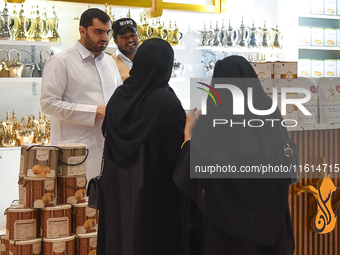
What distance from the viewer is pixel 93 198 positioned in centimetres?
189

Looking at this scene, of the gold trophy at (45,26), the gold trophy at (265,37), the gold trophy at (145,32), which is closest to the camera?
the gold trophy at (45,26)

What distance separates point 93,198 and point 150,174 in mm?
367

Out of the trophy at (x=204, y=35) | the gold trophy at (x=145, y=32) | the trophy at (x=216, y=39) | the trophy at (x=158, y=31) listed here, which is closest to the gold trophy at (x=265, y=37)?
the trophy at (x=216, y=39)

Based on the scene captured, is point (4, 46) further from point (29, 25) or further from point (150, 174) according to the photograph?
point (150, 174)

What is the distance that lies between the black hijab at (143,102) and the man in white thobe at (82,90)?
0.72 m

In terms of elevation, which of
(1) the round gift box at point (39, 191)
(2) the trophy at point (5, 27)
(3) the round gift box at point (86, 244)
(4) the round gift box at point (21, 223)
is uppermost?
(2) the trophy at point (5, 27)

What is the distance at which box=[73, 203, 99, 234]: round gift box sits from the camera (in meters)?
2.10

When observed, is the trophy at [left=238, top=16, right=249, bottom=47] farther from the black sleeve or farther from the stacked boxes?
the black sleeve

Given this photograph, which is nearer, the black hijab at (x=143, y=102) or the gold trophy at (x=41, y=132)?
the black hijab at (x=143, y=102)

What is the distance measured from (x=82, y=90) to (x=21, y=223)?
2.76 ft

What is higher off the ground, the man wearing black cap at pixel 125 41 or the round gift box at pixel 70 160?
the man wearing black cap at pixel 125 41

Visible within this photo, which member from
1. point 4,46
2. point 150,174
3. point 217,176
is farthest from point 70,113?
point 4,46

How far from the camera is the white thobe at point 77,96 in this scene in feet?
7.84

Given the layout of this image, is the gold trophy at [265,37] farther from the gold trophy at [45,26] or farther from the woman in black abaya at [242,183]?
the woman in black abaya at [242,183]
